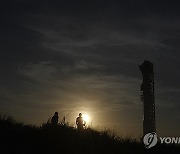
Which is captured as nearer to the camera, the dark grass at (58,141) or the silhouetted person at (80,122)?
the dark grass at (58,141)

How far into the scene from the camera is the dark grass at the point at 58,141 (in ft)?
50.0

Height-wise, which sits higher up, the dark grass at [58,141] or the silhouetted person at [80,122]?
the silhouetted person at [80,122]

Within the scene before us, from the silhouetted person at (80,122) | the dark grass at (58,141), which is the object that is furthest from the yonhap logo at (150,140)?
the silhouetted person at (80,122)

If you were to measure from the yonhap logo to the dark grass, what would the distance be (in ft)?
1.68

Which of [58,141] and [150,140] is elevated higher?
[150,140]

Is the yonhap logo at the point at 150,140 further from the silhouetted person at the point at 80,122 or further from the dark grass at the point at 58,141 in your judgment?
the silhouetted person at the point at 80,122

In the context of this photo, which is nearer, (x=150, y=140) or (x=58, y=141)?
(x=58, y=141)

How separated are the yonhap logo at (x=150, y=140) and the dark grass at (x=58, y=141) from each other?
0.51m

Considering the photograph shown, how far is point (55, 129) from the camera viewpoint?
18078 millimetres

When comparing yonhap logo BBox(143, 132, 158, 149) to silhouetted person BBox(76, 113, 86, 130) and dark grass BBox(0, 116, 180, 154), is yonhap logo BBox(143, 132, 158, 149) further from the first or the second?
silhouetted person BBox(76, 113, 86, 130)

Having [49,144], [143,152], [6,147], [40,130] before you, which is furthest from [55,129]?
[143,152]

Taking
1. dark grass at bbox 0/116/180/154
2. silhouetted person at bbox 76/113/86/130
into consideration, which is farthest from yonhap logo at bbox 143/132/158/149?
silhouetted person at bbox 76/113/86/130

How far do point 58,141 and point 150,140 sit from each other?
7.30m

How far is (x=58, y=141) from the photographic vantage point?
16391 millimetres
